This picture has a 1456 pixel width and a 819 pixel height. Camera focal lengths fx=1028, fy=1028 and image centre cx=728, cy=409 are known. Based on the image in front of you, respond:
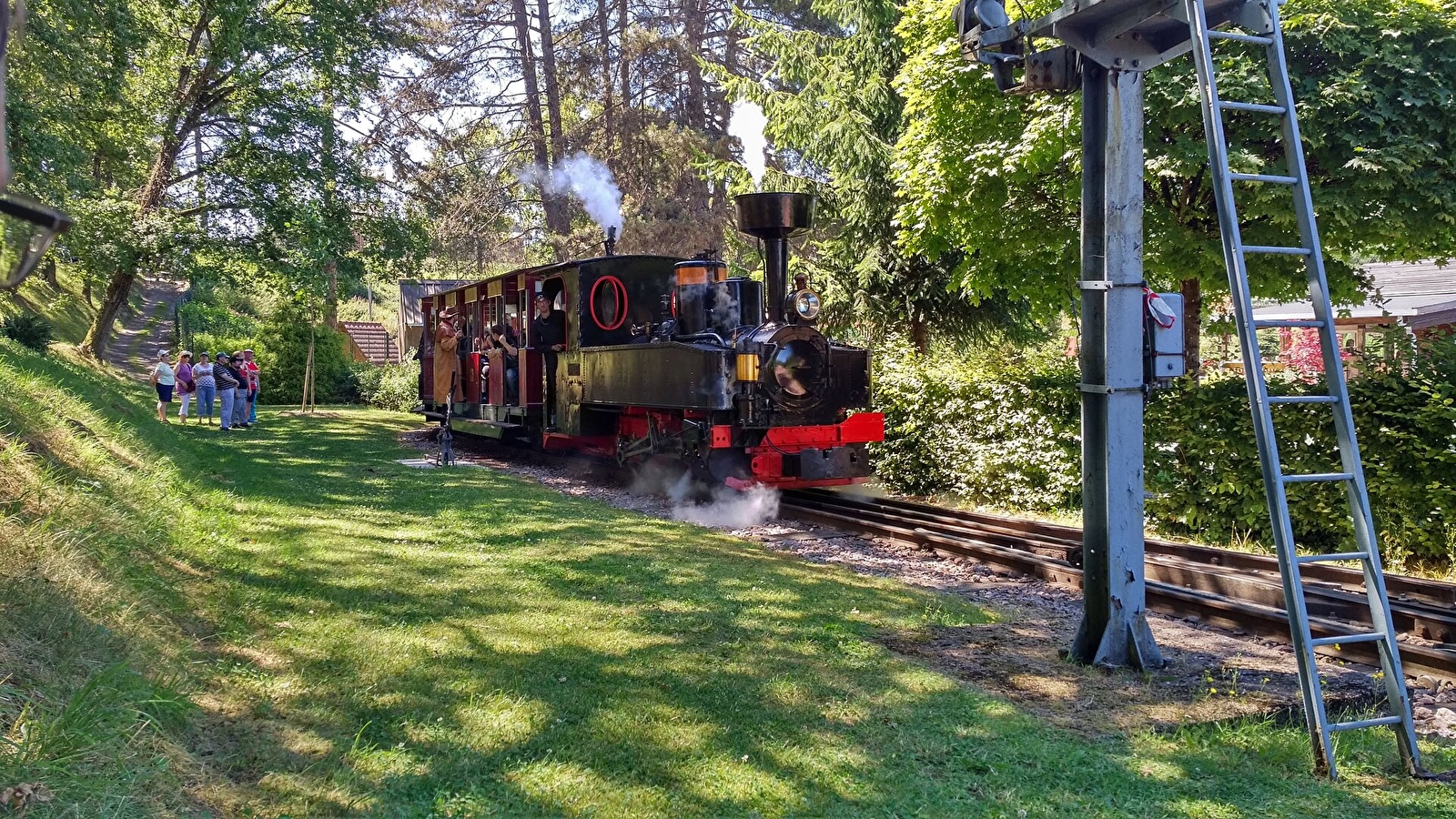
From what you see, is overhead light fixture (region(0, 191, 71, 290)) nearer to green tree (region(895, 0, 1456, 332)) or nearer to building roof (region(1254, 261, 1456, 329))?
green tree (region(895, 0, 1456, 332))

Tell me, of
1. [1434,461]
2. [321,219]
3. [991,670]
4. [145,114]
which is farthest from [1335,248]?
[145,114]

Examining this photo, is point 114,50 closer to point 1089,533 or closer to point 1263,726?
point 1089,533

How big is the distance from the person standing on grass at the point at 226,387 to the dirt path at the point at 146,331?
6782 mm

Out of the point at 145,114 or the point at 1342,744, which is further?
the point at 145,114

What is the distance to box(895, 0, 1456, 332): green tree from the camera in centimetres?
873

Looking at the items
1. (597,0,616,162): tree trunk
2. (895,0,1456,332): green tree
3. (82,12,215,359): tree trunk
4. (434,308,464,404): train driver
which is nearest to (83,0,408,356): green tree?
(82,12,215,359): tree trunk

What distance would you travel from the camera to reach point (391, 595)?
6.41m

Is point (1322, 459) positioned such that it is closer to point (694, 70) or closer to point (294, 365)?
point (694, 70)

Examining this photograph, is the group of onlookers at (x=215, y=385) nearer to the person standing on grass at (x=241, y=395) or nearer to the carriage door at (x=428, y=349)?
the person standing on grass at (x=241, y=395)

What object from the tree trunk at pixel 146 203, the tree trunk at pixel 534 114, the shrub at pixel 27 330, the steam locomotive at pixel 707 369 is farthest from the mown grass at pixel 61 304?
the steam locomotive at pixel 707 369

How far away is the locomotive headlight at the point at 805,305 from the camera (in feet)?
34.2

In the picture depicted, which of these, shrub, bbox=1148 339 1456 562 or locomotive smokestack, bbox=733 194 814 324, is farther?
locomotive smokestack, bbox=733 194 814 324

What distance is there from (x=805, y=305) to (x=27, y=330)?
1465cm

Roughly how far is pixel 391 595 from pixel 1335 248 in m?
9.10
